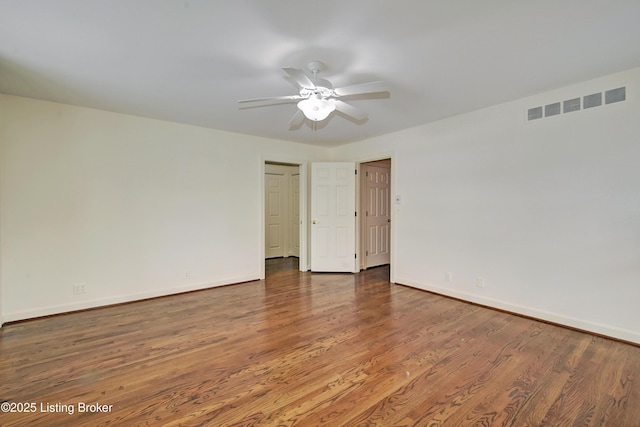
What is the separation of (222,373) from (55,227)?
2747 mm

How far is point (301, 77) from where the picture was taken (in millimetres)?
2053

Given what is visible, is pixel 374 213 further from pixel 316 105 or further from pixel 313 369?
pixel 313 369

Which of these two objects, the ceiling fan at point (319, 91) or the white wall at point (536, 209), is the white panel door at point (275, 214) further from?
the ceiling fan at point (319, 91)

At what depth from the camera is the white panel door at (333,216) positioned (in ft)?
17.3

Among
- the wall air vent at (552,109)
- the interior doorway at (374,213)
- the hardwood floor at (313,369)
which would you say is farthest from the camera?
the interior doorway at (374,213)

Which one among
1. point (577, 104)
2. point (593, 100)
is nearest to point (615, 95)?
point (593, 100)

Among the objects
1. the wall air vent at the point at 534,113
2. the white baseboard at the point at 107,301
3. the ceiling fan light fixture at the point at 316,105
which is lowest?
the white baseboard at the point at 107,301

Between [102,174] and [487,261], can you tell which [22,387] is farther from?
[487,261]

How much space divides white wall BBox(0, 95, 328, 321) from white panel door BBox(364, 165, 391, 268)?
6.87 feet

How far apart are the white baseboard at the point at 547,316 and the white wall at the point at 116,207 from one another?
3.03 metres

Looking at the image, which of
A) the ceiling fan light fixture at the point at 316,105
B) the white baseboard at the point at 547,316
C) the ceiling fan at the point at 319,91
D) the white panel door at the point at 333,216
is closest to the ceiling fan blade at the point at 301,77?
the ceiling fan at the point at 319,91

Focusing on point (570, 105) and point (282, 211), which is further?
point (282, 211)

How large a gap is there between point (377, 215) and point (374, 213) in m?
0.10

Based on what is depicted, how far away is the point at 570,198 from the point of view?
288 centimetres
